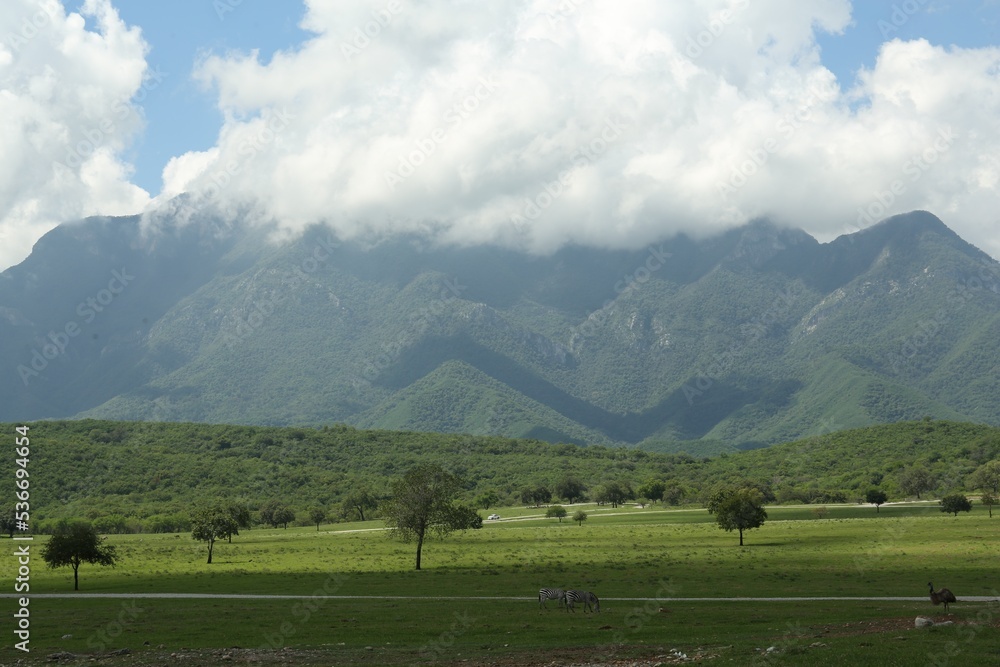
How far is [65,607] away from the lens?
4769cm

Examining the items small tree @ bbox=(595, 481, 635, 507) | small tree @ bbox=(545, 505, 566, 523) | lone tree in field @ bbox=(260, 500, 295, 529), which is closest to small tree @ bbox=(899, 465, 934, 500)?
small tree @ bbox=(595, 481, 635, 507)

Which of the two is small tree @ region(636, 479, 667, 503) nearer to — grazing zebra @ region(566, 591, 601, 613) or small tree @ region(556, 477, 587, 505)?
small tree @ region(556, 477, 587, 505)

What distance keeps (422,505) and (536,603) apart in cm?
3246

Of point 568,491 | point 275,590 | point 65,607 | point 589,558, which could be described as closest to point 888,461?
point 568,491

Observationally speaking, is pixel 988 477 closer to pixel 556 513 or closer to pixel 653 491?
pixel 653 491

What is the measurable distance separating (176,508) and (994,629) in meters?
151

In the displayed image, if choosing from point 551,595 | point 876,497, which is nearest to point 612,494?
point 876,497

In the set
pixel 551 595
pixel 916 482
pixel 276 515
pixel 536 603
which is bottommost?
pixel 536 603

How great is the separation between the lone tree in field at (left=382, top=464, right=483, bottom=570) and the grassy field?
3.16 metres

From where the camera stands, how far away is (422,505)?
7712 centimetres

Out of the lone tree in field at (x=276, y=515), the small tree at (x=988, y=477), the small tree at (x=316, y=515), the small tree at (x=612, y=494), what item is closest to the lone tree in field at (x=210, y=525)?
the small tree at (x=316, y=515)

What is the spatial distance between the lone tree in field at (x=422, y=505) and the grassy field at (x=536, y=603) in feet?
10.4

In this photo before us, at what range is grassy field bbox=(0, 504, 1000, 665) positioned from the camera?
2991cm

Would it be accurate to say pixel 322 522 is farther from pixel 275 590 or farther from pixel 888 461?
pixel 888 461
